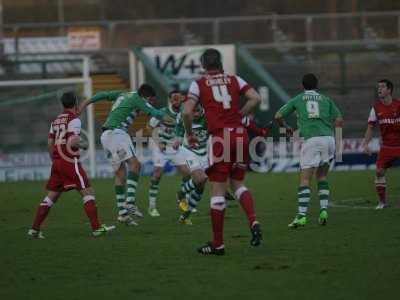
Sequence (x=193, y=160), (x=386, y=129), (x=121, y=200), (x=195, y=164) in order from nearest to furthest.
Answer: (x=121, y=200) < (x=195, y=164) < (x=193, y=160) < (x=386, y=129)

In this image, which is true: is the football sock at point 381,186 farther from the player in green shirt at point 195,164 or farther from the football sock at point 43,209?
the football sock at point 43,209

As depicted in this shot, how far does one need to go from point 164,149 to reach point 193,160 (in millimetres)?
1729

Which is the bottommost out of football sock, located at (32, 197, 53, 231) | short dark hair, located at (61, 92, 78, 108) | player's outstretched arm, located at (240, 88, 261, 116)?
football sock, located at (32, 197, 53, 231)

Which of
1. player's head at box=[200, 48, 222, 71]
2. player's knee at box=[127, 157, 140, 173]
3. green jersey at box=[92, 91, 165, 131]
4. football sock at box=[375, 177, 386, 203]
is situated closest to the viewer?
player's head at box=[200, 48, 222, 71]

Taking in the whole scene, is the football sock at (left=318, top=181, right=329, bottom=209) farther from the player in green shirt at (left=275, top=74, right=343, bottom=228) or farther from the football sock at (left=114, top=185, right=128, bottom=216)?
the football sock at (left=114, top=185, right=128, bottom=216)

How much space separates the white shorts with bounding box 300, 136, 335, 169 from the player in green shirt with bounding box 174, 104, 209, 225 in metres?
1.74

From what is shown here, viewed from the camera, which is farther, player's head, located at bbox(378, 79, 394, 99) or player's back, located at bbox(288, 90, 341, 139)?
player's head, located at bbox(378, 79, 394, 99)

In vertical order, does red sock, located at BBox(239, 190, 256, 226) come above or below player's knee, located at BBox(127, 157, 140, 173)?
below

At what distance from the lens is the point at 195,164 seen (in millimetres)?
15242

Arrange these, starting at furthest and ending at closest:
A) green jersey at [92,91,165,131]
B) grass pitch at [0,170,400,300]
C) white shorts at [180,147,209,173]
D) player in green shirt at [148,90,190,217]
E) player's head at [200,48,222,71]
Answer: player in green shirt at [148,90,190,217] → white shorts at [180,147,209,173] → green jersey at [92,91,165,131] → player's head at [200,48,222,71] → grass pitch at [0,170,400,300]

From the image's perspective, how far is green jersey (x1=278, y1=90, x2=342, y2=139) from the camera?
43.7 ft

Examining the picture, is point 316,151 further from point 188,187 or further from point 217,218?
point 217,218

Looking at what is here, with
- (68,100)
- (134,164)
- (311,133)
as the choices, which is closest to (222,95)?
(68,100)

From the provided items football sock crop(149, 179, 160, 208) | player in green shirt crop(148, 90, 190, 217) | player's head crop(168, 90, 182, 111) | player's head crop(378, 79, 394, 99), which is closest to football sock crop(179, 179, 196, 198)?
player in green shirt crop(148, 90, 190, 217)
